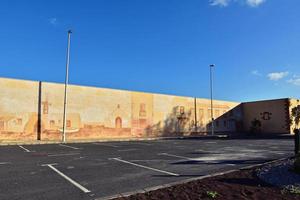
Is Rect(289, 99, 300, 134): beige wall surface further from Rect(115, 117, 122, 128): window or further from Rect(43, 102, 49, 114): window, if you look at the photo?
Rect(43, 102, 49, 114): window

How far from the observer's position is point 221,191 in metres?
6.63

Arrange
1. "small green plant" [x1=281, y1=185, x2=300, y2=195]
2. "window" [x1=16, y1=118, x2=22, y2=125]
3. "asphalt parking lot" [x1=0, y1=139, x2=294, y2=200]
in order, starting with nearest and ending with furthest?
"small green plant" [x1=281, y1=185, x2=300, y2=195], "asphalt parking lot" [x1=0, y1=139, x2=294, y2=200], "window" [x1=16, y1=118, x2=22, y2=125]

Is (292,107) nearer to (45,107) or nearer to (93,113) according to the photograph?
(93,113)

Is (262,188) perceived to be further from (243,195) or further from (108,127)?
(108,127)

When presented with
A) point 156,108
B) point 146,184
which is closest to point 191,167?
point 146,184

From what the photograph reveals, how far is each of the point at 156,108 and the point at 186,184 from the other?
28.6 metres

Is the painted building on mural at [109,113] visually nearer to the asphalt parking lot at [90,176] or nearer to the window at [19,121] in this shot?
the window at [19,121]

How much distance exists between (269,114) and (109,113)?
24846 mm

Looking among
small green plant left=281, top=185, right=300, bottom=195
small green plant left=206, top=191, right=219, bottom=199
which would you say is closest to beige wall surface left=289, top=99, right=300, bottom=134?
small green plant left=281, top=185, right=300, bottom=195

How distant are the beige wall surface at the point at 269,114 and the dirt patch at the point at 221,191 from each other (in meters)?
37.7

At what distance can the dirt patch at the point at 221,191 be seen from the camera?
20.5 feet

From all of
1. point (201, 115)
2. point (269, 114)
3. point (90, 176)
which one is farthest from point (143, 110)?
point (90, 176)

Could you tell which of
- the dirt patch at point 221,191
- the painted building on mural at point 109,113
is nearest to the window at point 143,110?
the painted building on mural at point 109,113

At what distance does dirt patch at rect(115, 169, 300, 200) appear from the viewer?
6.23 metres
